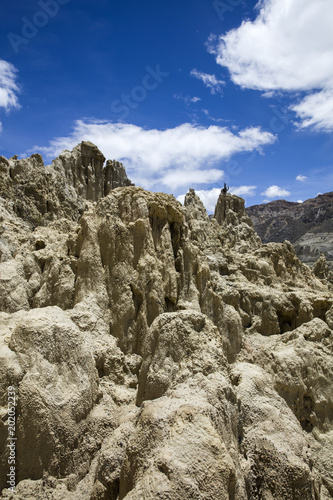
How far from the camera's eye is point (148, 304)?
29.3 ft

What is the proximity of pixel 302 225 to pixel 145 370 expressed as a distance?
121m

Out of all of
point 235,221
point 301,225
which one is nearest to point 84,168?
point 235,221

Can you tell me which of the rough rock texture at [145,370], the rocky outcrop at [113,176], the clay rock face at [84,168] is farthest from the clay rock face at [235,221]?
the rough rock texture at [145,370]

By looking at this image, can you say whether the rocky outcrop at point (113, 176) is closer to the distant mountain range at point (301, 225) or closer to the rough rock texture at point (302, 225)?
the rough rock texture at point (302, 225)

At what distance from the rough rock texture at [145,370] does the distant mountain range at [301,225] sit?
2276 inches

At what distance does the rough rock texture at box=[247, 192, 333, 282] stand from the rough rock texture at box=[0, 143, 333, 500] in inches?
2229

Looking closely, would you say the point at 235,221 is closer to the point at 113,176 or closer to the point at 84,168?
the point at 113,176

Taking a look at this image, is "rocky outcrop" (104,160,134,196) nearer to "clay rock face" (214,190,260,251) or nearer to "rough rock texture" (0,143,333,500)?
"clay rock face" (214,190,260,251)

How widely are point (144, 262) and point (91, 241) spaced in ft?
4.58

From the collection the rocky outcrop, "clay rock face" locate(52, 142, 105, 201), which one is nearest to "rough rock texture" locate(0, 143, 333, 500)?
"clay rock face" locate(52, 142, 105, 201)

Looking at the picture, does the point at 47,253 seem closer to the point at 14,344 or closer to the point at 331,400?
the point at 14,344

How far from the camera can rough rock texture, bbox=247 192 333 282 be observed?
271 ft

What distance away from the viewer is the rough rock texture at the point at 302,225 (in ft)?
271

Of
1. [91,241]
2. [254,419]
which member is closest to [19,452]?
[254,419]
